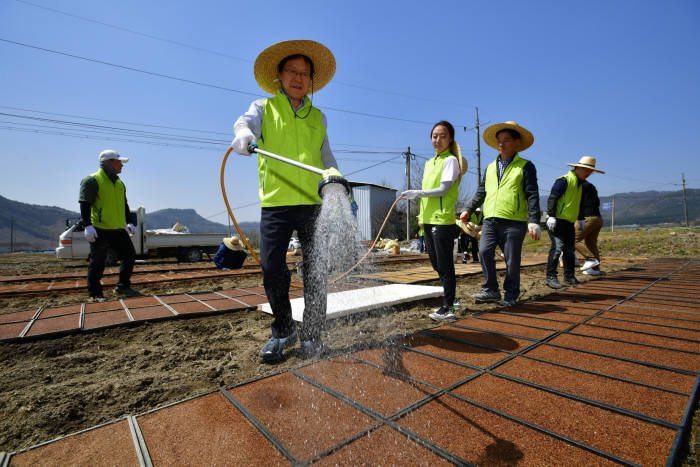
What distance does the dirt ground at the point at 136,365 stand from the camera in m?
1.47

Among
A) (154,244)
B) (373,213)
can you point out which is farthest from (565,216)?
(373,213)

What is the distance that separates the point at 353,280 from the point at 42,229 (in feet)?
391

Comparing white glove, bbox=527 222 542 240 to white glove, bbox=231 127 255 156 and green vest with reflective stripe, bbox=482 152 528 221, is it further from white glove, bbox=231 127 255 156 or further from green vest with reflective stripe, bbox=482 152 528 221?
white glove, bbox=231 127 255 156

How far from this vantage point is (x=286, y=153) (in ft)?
6.77

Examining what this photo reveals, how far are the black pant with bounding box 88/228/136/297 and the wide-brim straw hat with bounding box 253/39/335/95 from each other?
9.80 feet

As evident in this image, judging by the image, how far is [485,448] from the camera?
1116 millimetres

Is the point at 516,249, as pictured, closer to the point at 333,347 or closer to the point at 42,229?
the point at 333,347

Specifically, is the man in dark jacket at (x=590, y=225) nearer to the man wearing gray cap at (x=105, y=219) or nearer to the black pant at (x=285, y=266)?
the black pant at (x=285, y=266)

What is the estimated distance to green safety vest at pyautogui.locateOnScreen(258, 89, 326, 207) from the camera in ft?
6.59

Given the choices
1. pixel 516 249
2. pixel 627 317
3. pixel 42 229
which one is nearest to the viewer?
pixel 627 317

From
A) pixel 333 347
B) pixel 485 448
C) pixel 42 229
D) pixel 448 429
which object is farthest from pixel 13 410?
pixel 42 229

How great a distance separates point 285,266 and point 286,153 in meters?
0.70

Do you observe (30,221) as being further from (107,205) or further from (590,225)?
(590,225)

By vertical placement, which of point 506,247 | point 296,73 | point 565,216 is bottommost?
point 506,247
